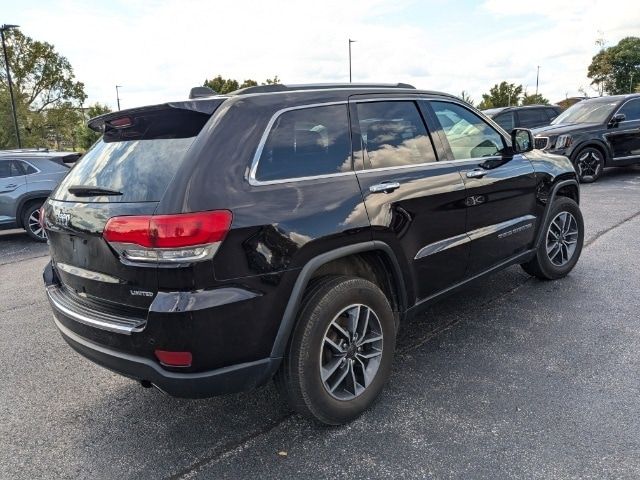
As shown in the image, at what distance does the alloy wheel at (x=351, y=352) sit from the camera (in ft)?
8.86

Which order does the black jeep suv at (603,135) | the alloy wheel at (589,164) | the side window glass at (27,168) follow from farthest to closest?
the alloy wheel at (589,164)
the black jeep suv at (603,135)
the side window glass at (27,168)

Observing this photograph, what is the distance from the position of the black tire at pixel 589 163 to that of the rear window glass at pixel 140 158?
10235 millimetres

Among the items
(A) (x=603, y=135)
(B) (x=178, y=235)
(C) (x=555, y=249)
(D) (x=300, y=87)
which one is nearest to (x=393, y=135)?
(D) (x=300, y=87)

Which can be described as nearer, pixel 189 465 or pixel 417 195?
pixel 189 465

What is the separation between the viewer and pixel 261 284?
7.67 feet

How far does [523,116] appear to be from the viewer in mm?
13102

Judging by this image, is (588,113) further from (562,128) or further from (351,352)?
(351,352)

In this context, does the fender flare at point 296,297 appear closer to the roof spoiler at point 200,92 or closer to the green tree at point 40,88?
the roof spoiler at point 200,92

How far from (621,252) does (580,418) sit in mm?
3648

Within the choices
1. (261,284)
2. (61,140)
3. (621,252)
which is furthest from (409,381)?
(61,140)

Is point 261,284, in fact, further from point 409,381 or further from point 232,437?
point 409,381

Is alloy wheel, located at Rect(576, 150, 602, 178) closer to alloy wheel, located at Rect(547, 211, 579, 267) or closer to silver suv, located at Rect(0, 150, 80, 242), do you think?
alloy wheel, located at Rect(547, 211, 579, 267)

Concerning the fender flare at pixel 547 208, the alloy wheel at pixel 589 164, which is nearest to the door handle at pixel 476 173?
the fender flare at pixel 547 208

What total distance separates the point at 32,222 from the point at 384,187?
7.82 meters
